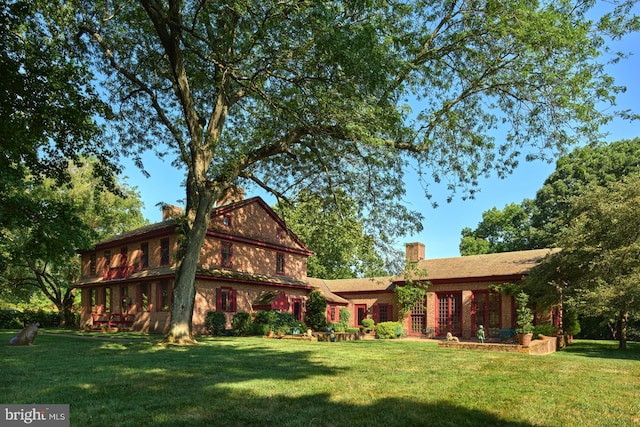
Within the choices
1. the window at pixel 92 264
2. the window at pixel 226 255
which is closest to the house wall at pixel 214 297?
the window at pixel 226 255

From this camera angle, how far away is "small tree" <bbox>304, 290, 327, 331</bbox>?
98.2 feet

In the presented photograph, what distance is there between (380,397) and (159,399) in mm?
3096

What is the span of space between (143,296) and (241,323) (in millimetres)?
6655

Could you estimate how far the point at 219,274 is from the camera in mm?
24812

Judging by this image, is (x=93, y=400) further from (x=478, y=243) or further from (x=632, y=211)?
(x=478, y=243)

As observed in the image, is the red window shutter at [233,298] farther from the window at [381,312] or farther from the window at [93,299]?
the window at [381,312]

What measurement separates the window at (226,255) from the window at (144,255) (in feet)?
15.3

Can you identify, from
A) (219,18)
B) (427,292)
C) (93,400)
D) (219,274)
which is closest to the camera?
(93,400)

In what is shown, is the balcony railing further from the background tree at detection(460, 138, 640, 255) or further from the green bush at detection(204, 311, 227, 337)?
the background tree at detection(460, 138, 640, 255)

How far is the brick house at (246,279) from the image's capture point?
2548 centimetres

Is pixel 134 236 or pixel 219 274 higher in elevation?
pixel 134 236

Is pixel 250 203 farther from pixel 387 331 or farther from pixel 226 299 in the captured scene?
pixel 387 331

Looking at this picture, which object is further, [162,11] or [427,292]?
[427,292]

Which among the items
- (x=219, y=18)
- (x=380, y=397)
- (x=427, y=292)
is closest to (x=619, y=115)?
(x=380, y=397)
